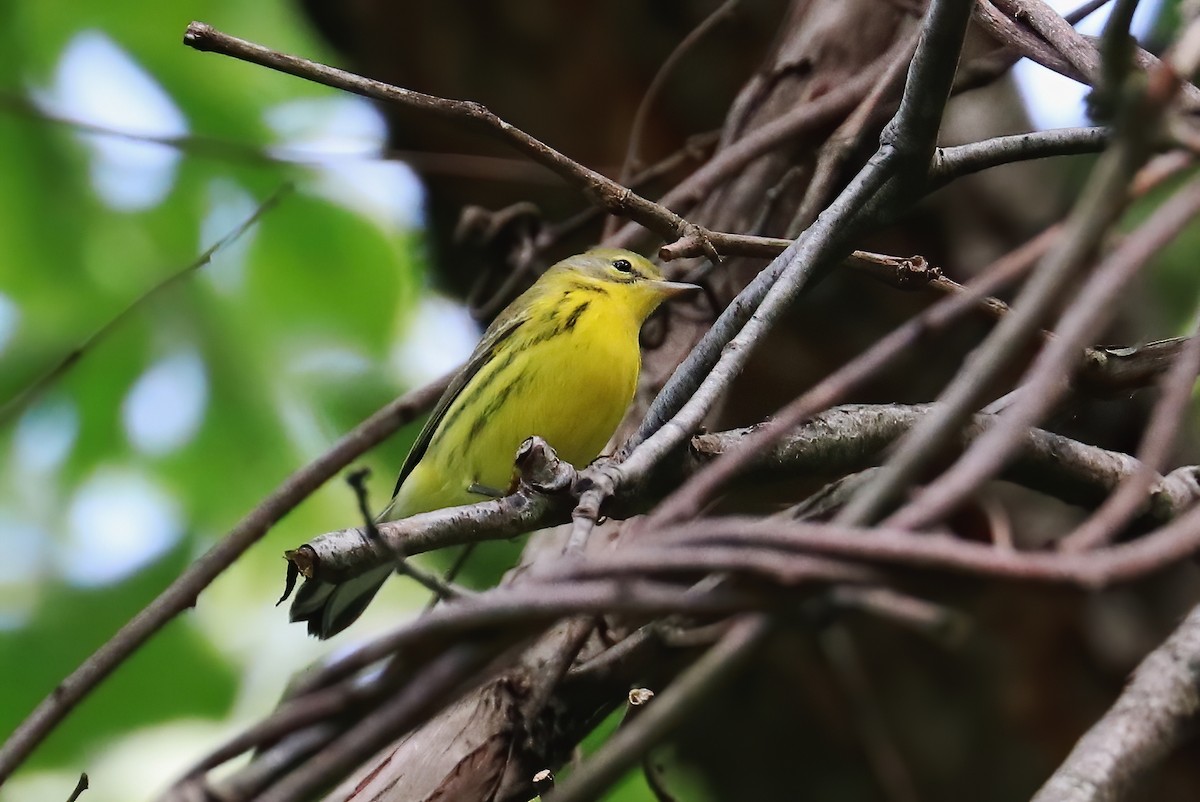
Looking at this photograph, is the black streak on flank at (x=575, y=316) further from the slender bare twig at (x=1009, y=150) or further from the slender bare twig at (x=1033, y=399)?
the slender bare twig at (x=1033, y=399)

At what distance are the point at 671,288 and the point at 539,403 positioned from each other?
0.53 meters

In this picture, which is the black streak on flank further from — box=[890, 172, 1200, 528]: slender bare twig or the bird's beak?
box=[890, 172, 1200, 528]: slender bare twig

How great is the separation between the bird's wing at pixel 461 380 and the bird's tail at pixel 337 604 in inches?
20.2

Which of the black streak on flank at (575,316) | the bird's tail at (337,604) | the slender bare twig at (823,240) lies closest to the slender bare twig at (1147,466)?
the slender bare twig at (823,240)

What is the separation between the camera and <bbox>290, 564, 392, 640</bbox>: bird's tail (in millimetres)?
2982

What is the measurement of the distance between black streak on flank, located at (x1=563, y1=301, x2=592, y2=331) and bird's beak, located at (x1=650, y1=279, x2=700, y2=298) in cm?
22

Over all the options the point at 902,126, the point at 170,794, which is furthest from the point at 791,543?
the point at 902,126

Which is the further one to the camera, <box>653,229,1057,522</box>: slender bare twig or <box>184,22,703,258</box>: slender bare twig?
<box>184,22,703,258</box>: slender bare twig

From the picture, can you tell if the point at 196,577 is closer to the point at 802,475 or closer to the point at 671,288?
the point at 802,475

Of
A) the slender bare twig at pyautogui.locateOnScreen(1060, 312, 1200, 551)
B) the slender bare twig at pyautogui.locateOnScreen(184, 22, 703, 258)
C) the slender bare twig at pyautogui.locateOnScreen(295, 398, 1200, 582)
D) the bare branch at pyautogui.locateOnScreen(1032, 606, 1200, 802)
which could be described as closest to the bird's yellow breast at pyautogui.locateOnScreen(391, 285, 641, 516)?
the slender bare twig at pyautogui.locateOnScreen(184, 22, 703, 258)

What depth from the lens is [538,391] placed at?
11.3ft

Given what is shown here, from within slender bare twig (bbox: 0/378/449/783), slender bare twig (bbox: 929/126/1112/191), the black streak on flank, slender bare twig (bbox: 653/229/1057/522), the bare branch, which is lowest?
the bare branch

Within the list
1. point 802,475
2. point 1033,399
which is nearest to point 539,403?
point 802,475

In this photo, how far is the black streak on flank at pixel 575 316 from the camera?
11.8 ft
